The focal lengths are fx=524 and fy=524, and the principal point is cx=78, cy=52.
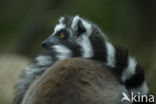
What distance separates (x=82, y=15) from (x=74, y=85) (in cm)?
785

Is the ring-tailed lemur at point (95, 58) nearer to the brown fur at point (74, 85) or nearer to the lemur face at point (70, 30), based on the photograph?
the brown fur at point (74, 85)

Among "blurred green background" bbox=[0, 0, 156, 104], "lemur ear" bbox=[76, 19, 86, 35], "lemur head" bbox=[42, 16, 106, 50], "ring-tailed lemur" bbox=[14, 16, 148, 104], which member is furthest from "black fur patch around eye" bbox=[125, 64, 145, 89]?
"blurred green background" bbox=[0, 0, 156, 104]

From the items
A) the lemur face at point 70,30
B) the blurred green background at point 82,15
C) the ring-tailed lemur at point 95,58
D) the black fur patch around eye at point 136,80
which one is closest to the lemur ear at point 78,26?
the lemur face at point 70,30

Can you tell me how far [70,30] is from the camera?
485cm

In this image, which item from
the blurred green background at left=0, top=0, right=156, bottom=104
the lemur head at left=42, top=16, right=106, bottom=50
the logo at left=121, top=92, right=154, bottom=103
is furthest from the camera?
the blurred green background at left=0, top=0, right=156, bottom=104

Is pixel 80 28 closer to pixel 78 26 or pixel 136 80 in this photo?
pixel 78 26

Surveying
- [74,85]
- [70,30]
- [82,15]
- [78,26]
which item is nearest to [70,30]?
[70,30]

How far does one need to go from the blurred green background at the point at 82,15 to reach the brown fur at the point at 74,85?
4.97 meters

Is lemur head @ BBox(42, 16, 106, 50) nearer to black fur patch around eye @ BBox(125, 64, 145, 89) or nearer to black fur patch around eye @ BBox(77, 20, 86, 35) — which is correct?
black fur patch around eye @ BBox(77, 20, 86, 35)

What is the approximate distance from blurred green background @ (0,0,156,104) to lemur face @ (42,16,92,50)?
3.37 meters

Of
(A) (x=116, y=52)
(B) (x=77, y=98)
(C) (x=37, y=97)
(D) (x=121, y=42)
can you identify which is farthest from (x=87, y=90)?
(D) (x=121, y=42)

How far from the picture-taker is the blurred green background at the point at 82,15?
32.4ft

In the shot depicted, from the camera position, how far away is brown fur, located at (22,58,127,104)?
2973 millimetres

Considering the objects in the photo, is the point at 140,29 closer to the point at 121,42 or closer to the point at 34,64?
the point at 121,42
